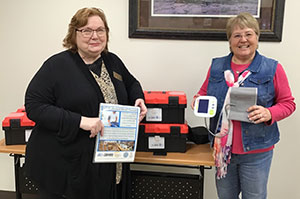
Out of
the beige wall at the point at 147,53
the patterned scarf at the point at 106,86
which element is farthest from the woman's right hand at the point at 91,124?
the beige wall at the point at 147,53

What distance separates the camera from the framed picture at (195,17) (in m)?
2.04

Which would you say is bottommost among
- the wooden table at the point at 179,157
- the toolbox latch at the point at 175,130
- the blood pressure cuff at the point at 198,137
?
the wooden table at the point at 179,157

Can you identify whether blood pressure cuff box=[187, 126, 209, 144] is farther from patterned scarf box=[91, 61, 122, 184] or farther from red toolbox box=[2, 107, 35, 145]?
red toolbox box=[2, 107, 35, 145]

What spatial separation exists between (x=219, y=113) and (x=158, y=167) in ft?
2.93

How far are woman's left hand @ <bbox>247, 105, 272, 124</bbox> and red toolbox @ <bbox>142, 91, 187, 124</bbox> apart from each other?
0.44 meters

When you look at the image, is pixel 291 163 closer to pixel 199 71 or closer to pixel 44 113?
pixel 199 71

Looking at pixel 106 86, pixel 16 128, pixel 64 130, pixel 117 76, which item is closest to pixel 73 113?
pixel 64 130

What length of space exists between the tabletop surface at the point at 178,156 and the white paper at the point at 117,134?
0.80ft

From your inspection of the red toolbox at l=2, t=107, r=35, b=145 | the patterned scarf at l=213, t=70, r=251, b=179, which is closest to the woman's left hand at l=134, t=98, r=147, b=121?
the patterned scarf at l=213, t=70, r=251, b=179

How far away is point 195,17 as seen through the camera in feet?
6.91

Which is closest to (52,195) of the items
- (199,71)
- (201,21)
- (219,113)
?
(219,113)

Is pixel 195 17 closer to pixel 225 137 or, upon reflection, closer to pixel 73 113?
pixel 225 137

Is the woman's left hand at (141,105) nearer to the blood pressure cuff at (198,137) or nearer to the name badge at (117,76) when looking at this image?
the name badge at (117,76)

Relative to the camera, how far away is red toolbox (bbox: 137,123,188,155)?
1.87 meters
